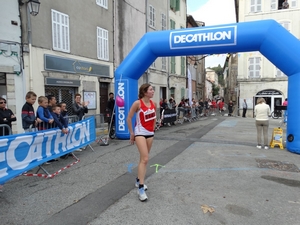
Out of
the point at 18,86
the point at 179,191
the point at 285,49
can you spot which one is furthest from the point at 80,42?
the point at 179,191

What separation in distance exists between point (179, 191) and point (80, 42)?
33.6 ft

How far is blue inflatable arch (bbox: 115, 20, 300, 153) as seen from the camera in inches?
257

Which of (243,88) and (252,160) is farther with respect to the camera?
(243,88)

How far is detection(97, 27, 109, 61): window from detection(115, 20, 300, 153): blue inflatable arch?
5437 mm

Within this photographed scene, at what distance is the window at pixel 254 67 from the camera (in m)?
23.7

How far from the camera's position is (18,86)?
8969mm

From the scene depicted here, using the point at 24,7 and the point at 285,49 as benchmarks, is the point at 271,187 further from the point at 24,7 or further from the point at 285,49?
the point at 24,7

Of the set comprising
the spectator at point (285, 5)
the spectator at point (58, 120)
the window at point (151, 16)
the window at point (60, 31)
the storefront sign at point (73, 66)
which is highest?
the spectator at point (285, 5)

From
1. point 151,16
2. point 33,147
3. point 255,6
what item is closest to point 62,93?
point 33,147

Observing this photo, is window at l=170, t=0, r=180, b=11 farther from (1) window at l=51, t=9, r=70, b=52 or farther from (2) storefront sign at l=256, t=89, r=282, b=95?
(1) window at l=51, t=9, r=70, b=52

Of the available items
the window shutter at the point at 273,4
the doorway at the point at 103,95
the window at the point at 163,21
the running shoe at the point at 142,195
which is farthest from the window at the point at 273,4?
the running shoe at the point at 142,195

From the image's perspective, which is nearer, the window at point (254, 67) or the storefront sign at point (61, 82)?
the storefront sign at point (61, 82)

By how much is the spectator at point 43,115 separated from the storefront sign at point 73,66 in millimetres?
5214

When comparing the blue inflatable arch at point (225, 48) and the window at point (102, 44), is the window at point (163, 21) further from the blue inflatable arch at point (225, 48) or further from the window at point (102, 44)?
the blue inflatable arch at point (225, 48)
